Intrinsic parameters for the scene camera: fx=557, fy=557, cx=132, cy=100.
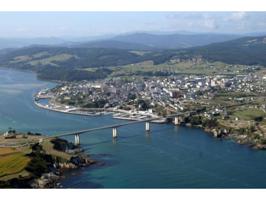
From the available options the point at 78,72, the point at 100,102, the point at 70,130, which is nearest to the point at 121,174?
the point at 70,130

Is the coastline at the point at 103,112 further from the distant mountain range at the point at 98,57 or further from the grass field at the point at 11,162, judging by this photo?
the distant mountain range at the point at 98,57

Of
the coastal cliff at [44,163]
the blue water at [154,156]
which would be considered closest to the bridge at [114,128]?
the blue water at [154,156]

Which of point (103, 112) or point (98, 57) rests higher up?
point (98, 57)

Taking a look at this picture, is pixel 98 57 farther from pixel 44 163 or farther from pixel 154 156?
pixel 44 163

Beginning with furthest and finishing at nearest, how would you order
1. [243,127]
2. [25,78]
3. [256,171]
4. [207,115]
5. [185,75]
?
1. [25,78]
2. [185,75]
3. [207,115]
4. [243,127]
5. [256,171]

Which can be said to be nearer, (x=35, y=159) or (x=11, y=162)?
(x=11, y=162)

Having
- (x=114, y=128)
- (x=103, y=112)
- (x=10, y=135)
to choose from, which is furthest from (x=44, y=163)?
(x=103, y=112)

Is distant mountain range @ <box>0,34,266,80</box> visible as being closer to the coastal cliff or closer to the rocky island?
the rocky island

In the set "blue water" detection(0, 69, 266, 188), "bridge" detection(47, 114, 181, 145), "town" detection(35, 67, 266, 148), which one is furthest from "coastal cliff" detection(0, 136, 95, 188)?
"town" detection(35, 67, 266, 148)

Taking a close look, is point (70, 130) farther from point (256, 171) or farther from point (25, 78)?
point (25, 78)
